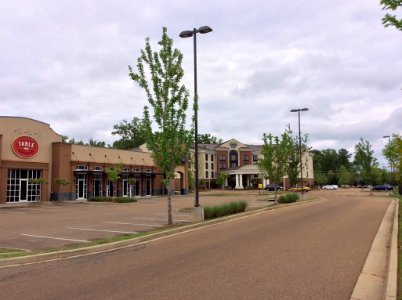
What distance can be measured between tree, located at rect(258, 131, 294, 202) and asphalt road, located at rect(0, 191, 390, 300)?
66.9 ft

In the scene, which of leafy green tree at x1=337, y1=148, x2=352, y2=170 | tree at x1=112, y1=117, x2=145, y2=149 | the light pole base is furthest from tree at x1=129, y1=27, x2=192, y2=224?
leafy green tree at x1=337, y1=148, x2=352, y2=170

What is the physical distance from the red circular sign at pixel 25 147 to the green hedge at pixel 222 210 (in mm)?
23171

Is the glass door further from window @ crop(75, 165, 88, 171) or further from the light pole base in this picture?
the light pole base

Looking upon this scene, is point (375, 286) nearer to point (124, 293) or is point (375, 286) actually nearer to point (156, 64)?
point (124, 293)

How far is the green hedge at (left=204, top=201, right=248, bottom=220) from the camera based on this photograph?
2027 cm

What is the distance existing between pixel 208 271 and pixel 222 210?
43.2 feet

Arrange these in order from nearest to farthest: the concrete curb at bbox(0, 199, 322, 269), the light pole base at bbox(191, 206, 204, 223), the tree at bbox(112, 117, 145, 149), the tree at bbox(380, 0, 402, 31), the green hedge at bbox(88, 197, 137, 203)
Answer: the tree at bbox(380, 0, 402, 31) < the concrete curb at bbox(0, 199, 322, 269) < the light pole base at bbox(191, 206, 204, 223) < the green hedge at bbox(88, 197, 137, 203) < the tree at bbox(112, 117, 145, 149)

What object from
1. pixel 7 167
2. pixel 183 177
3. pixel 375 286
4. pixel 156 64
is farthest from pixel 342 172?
pixel 375 286

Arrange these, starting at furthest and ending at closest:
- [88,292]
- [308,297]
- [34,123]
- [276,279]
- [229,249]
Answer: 1. [34,123]
2. [229,249]
3. [276,279]
4. [88,292]
5. [308,297]

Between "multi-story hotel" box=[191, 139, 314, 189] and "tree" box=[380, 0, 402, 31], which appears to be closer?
"tree" box=[380, 0, 402, 31]

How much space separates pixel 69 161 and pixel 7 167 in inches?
277

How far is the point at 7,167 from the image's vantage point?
118ft

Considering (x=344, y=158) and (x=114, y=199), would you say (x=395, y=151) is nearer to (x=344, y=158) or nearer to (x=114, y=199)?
(x=114, y=199)

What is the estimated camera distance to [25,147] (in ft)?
124
